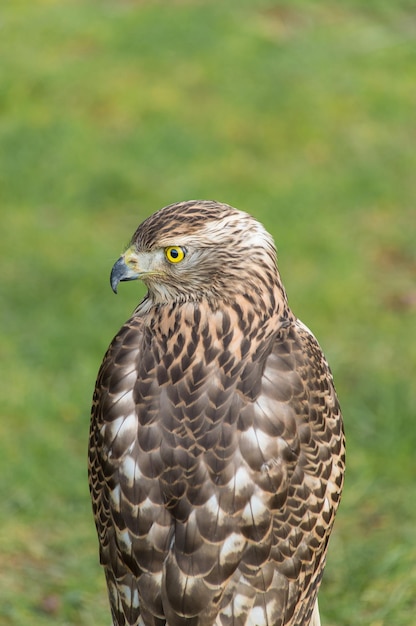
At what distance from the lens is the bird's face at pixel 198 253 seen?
12.7 ft

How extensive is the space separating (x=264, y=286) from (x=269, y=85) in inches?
298

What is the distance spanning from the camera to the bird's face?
386 centimetres

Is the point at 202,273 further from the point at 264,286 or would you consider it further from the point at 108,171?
the point at 108,171

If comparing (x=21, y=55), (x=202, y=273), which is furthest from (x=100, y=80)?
(x=202, y=273)

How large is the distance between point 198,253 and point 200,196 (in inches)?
213

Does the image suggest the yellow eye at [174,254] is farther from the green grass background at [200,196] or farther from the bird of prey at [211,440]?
the green grass background at [200,196]

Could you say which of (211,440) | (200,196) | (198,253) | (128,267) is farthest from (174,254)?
(200,196)

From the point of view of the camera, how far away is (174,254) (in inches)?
154

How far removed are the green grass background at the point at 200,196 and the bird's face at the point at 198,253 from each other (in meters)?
2.19

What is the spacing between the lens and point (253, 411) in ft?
12.4

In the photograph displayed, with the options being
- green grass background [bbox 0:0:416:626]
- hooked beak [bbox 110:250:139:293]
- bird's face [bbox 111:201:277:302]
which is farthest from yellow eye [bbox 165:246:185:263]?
green grass background [bbox 0:0:416:626]

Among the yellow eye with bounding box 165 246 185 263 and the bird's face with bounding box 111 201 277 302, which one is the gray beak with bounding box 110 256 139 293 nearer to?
the bird's face with bounding box 111 201 277 302

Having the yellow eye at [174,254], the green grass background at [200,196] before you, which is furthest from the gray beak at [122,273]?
the green grass background at [200,196]

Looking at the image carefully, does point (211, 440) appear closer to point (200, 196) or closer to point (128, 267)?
point (128, 267)
